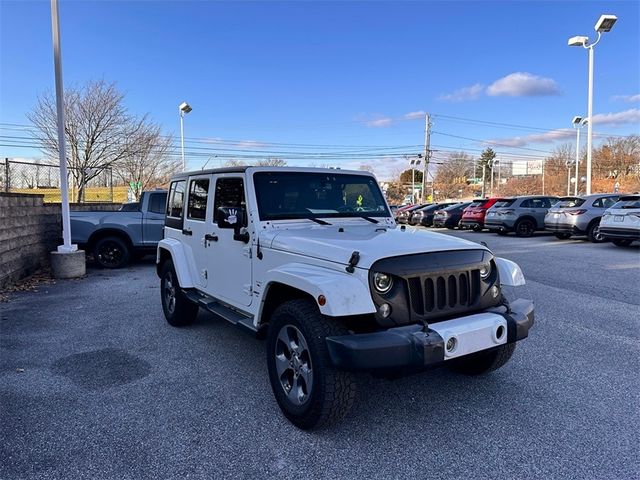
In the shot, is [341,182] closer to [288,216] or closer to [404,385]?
[288,216]

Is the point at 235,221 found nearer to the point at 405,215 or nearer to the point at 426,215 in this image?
the point at 426,215

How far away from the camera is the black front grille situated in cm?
312

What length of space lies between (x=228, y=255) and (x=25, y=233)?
7.22 m

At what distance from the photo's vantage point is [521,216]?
731 inches

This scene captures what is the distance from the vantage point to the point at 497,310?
3408 millimetres

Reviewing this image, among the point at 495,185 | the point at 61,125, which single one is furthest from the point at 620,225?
the point at 495,185

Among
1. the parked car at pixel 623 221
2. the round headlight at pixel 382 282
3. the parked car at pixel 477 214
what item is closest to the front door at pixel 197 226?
the round headlight at pixel 382 282

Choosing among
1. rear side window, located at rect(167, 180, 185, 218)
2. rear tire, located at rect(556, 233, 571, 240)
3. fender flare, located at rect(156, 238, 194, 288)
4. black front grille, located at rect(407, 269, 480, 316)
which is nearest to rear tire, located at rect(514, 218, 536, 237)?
rear tire, located at rect(556, 233, 571, 240)

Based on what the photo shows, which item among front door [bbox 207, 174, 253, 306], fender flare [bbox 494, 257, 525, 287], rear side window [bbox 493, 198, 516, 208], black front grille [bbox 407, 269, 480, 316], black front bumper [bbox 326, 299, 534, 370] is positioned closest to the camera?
black front bumper [bbox 326, 299, 534, 370]

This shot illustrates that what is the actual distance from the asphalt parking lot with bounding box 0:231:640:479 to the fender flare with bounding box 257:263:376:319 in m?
0.92

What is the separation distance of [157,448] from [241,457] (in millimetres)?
572

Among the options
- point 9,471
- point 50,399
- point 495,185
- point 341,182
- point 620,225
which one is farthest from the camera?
point 495,185

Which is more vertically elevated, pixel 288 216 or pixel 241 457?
pixel 288 216

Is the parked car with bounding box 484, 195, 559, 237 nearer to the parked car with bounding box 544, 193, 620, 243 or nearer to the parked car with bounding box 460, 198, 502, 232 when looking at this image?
the parked car with bounding box 544, 193, 620, 243
